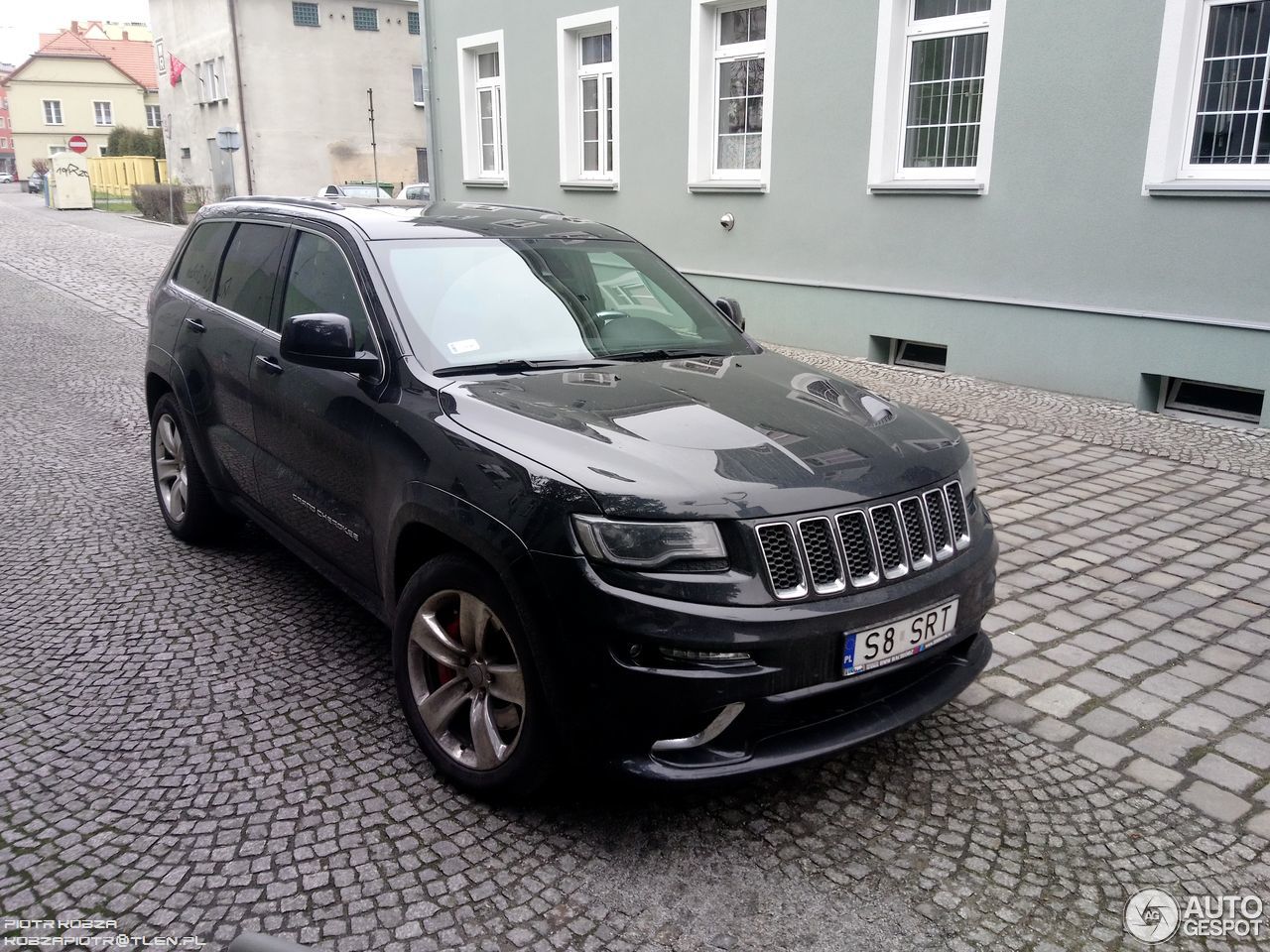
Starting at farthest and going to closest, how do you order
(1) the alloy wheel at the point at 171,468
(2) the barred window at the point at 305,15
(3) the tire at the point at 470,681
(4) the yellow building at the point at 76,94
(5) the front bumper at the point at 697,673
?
(4) the yellow building at the point at 76,94 < (2) the barred window at the point at 305,15 < (1) the alloy wheel at the point at 171,468 < (3) the tire at the point at 470,681 < (5) the front bumper at the point at 697,673

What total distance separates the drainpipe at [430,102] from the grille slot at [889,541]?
15803 millimetres

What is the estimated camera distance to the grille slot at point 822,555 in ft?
9.34

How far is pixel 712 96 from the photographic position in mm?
12367

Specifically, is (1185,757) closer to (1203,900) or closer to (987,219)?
(1203,900)

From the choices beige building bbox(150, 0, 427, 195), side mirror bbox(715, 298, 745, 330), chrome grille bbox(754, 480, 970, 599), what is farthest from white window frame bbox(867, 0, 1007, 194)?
beige building bbox(150, 0, 427, 195)

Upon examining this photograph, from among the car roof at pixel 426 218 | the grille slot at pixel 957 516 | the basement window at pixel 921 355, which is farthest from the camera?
the basement window at pixel 921 355

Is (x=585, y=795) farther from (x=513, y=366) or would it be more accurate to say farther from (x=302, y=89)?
(x=302, y=89)

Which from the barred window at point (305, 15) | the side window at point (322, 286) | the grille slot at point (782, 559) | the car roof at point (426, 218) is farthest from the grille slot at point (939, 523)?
the barred window at point (305, 15)

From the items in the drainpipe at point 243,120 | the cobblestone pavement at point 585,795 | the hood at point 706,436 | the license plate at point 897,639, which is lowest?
the cobblestone pavement at point 585,795

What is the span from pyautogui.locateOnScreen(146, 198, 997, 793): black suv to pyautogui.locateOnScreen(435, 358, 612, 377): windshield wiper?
0.01 meters

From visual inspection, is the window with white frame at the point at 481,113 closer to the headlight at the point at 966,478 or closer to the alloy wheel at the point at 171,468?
the alloy wheel at the point at 171,468

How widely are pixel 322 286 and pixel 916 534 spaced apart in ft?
8.21

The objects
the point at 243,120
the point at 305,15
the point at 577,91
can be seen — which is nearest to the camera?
the point at 577,91

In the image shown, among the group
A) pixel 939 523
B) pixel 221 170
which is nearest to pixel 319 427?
pixel 939 523
